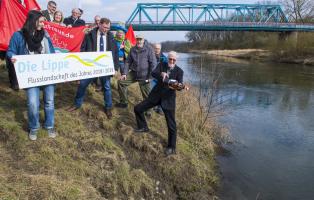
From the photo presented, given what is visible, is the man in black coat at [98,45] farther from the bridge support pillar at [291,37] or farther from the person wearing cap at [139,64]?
the bridge support pillar at [291,37]

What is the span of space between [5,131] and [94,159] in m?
1.50

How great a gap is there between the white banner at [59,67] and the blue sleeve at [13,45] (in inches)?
4.3

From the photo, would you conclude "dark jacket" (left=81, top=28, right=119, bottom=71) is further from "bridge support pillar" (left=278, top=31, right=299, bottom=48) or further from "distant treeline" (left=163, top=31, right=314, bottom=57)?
"bridge support pillar" (left=278, top=31, right=299, bottom=48)

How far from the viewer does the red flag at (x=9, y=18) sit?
6680mm

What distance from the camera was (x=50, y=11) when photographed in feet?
27.3

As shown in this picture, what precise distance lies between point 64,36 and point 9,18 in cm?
186

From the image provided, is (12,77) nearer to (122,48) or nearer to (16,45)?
(16,45)

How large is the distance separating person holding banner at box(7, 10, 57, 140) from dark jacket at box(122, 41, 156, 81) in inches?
78.5

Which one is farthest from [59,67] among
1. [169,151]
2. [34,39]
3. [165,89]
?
[169,151]

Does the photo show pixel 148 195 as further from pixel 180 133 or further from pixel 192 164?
pixel 180 133

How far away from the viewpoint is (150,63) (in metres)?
7.03

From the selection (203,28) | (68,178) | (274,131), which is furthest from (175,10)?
(68,178)

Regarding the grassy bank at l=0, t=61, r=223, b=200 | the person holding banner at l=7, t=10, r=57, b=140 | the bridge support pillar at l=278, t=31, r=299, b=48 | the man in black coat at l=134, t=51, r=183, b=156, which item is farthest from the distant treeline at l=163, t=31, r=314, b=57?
the person holding banner at l=7, t=10, r=57, b=140

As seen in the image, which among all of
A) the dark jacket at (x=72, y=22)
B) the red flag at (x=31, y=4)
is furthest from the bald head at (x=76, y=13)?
the red flag at (x=31, y=4)
